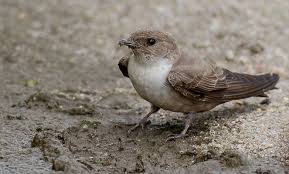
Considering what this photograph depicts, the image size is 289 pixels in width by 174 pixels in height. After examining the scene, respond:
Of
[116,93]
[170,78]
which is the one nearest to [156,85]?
[170,78]

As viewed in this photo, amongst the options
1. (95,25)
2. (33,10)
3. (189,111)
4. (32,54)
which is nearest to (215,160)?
(189,111)

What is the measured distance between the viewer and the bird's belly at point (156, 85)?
18.6ft

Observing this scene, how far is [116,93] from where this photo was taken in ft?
24.5

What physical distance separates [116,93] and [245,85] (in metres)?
1.68

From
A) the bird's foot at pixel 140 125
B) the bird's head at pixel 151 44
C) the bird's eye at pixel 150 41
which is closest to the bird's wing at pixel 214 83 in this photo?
the bird's head at pixel 151 44

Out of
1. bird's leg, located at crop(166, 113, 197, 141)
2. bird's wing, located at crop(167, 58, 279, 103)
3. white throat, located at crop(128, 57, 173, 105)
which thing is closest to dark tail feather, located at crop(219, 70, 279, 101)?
bird's wing, located at crop(167, 58, 279, 103)

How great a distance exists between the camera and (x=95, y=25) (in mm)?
9562

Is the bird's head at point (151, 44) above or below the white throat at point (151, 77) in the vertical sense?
above

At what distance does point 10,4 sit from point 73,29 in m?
1.37

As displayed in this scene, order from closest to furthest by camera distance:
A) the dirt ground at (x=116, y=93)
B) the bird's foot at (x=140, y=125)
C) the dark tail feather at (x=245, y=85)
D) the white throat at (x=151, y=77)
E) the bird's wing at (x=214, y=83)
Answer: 1. the dirt ground at (x=116, y=93)
2. the white throat at (x=151, y=77)
3. the bird's wing at (x=214, y=83)
4. the bird's foot at (x=140, y=125)
5. the dark tail feather at (x=245, y=85)

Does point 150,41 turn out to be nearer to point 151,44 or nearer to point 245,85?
point 151,44

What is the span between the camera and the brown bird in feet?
18.7

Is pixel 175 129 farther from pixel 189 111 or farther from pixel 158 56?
pixel 158 56

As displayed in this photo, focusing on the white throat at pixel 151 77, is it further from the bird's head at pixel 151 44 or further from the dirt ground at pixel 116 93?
the dirt ground at pixel 116 93
